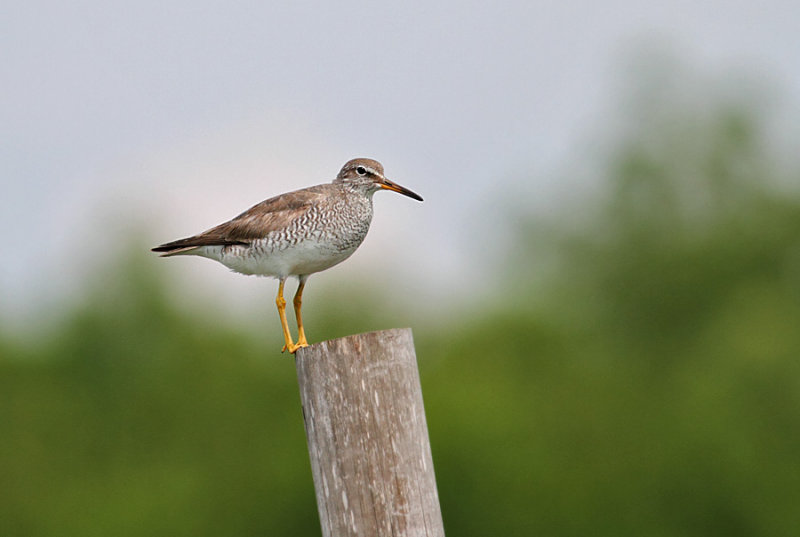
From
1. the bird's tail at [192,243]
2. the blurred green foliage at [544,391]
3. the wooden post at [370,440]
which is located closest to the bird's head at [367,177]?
the bird's tail at [192,243]

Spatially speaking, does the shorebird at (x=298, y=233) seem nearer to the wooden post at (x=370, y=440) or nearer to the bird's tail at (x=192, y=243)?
the bird's tail at (x=192, y=243)

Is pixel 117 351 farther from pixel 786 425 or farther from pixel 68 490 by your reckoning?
pixel 786 425

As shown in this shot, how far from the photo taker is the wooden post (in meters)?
7.39

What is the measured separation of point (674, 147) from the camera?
2517 inches

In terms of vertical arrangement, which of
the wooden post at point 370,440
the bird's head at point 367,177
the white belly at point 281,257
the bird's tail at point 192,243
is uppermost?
the bird's head at point 367,177

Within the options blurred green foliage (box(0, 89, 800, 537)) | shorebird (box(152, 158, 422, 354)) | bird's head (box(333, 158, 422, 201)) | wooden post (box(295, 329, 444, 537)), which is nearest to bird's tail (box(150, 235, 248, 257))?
shorebird (box(152, 158, 422, 354))

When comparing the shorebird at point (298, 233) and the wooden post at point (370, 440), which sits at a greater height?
the shorebird at point (298, 233)

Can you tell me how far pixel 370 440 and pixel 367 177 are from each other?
6320 mm

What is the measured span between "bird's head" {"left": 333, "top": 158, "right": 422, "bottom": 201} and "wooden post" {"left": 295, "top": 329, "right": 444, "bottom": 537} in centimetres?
588

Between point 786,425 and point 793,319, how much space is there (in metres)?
9.50

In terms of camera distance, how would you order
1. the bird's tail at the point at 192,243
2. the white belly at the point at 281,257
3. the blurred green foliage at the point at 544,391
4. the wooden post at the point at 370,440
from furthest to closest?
the blurred green foliage at the point at 544,391 → the bird's tail at the point at 192,243 → the white belly at the point at 281,257 → the wooden post at the point at 370,440

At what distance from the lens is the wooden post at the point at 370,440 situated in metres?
7.39

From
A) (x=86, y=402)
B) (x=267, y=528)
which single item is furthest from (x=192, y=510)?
(x=86, y=402)

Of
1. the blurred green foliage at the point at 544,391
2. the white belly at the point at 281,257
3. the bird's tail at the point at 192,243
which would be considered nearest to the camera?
the white belly at the point at 281,257
